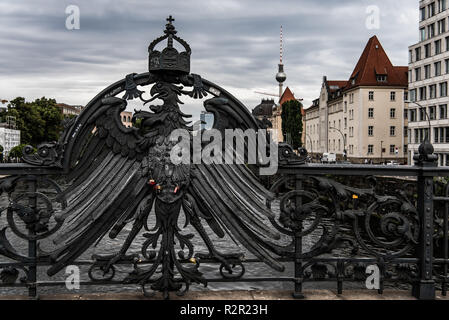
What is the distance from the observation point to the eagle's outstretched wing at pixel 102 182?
454 centimetres

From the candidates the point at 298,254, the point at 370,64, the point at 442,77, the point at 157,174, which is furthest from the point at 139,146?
the point at 370,64

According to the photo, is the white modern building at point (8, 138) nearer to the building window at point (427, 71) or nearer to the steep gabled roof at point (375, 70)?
the steep gabled roof at point (375, 70)

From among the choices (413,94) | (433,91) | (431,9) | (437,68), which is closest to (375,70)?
(413,94)

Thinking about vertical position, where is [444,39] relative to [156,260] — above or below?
above

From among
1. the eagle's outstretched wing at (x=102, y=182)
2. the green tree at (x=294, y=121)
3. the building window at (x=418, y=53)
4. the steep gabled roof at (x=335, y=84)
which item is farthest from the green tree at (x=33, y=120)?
the eagle's outstretched wing at (x=102, y=182)

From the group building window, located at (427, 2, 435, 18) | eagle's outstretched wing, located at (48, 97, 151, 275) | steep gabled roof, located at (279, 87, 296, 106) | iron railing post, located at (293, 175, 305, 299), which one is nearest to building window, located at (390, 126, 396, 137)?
building window, located at (427, 2, 435, 18)

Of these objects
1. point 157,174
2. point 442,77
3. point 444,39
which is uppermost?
point 444,39

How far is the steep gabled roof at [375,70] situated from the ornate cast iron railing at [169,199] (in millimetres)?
81150

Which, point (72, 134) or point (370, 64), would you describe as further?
point (370, 64)

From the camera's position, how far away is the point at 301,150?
Answer: 4668 mm

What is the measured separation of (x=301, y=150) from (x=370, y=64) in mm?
85469

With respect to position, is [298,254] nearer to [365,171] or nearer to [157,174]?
[365,171]

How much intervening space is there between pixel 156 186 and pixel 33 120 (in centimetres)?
8250
